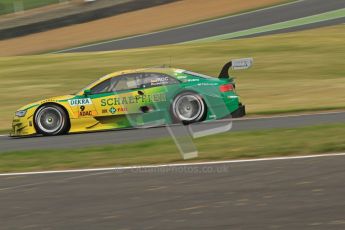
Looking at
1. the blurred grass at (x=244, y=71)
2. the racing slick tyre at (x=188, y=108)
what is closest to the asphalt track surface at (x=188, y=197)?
the racing slick tyre at (x=188, y=108)

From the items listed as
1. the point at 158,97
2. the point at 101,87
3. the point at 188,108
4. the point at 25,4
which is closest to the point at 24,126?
the point at 101,87

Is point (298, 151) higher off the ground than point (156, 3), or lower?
lower

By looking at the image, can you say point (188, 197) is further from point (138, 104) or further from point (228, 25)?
point (228, 25)

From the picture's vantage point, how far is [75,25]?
110 ft

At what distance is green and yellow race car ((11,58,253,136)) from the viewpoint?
47.5 feet

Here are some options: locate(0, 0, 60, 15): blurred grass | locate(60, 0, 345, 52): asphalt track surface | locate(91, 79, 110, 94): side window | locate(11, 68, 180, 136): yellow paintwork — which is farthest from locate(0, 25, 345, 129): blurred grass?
locate(0, 0, 60, 15): blurred grass

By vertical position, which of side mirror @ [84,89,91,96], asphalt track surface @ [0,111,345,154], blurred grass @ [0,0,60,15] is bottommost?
asphalt track surface @ [0,111,345,154]

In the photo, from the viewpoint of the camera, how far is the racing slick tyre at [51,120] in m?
14.9

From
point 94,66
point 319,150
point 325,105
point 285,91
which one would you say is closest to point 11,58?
point 94,66

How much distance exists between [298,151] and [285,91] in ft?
32.7

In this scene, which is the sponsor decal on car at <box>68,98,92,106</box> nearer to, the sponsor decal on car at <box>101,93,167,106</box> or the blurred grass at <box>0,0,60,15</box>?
the sponsor decal on car at <box>101,93,167,106</box>

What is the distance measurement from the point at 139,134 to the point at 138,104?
1.00m

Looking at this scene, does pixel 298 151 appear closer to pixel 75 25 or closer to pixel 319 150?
pixel 319 150

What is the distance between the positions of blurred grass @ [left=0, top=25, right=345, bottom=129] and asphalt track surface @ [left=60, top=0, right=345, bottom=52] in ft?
5.79
